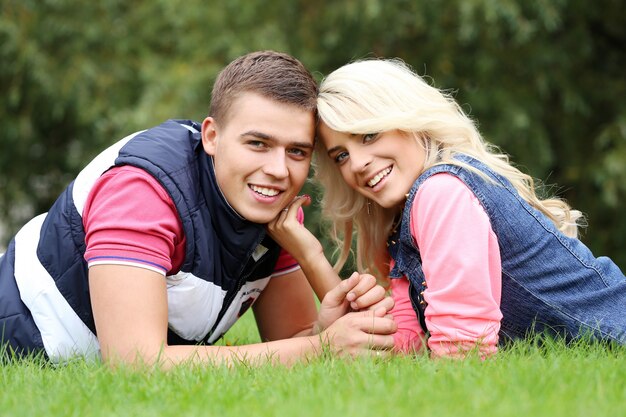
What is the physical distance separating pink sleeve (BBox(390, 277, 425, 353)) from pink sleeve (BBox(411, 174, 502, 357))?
627 mm

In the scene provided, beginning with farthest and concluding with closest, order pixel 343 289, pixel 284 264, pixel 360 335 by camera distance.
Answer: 1. pixel 284 264
2. pixel 343 289
3. pixel 360 335

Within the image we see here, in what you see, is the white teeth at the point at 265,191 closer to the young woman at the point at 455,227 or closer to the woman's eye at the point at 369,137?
the young woman at the point at 455,227

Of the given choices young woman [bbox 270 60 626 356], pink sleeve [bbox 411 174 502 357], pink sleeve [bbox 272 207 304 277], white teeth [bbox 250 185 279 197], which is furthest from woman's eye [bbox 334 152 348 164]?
pink sleeve [bbox 411 174 502 357]

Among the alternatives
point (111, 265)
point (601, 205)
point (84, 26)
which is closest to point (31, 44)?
point (84, 26)

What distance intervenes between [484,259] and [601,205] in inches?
296

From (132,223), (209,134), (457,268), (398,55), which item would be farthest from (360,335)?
(398,55)

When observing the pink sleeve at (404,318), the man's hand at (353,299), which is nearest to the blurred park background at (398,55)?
the pink sleeve at (404,318)

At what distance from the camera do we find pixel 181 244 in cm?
353

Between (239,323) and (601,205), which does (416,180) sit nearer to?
(239,323)

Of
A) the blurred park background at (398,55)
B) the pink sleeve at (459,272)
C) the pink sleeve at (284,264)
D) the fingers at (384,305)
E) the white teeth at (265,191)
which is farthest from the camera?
the blurred park background at (398,55)

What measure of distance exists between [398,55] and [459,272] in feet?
24.2

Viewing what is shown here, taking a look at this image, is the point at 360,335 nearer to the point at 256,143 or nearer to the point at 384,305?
the point at 384,305

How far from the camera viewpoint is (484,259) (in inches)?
130

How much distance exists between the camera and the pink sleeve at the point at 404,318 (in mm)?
4000
